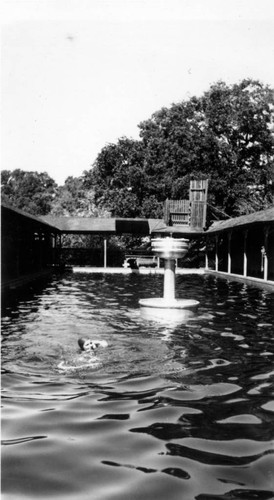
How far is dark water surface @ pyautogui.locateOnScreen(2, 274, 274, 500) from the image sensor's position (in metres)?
3.69

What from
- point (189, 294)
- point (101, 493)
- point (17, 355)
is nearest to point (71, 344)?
point (17, 355)

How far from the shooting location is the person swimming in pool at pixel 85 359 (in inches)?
279

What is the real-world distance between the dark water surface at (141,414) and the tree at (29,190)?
61.4m

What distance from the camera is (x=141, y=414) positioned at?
5180mm

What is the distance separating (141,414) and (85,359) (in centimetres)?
246

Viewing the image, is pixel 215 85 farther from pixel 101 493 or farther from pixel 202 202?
pixel 101 493

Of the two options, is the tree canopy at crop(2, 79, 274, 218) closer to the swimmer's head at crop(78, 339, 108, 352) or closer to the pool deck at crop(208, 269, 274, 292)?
the pool deck at crop(208, 269, 274, 292)

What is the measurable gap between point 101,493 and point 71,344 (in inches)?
214

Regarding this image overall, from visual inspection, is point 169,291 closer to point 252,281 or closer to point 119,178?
point 252,281

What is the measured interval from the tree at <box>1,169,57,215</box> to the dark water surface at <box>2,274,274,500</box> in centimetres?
6144

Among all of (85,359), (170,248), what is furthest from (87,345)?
(170,248)

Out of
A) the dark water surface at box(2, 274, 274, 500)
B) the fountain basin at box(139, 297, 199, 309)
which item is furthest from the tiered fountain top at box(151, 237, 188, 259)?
the dark water surface at box(2, 274, 274, 500)

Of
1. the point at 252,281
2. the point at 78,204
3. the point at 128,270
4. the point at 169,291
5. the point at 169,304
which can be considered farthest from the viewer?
the point at 78,204

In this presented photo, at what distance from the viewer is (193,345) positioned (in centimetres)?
870
